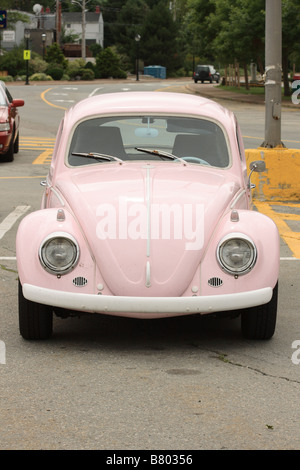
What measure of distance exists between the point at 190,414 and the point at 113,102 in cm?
352

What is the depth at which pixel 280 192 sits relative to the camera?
13922 millimetres

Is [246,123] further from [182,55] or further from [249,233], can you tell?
[182,55]

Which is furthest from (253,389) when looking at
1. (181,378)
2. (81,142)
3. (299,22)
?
(299,22)

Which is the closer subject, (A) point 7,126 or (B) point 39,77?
(A) point 7,126

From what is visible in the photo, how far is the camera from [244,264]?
612 cm

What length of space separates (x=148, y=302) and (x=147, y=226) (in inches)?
20.0

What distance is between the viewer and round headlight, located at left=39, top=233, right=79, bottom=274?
20.1ft

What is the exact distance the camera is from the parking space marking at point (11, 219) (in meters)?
11.3

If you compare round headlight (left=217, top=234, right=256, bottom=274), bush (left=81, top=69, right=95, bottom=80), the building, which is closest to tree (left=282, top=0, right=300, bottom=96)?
bush (left=81, top=69, right=95, bottom=80)

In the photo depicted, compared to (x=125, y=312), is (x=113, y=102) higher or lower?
higher

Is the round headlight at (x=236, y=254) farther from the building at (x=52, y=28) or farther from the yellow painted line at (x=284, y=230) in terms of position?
the building at (x=52, y=28)

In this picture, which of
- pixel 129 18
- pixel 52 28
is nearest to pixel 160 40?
pixel 129 18

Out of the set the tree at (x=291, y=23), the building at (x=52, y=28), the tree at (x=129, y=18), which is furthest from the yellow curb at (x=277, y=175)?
the tree at (x=129, y=18)

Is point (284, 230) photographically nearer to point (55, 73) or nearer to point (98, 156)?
point (98, 156)
